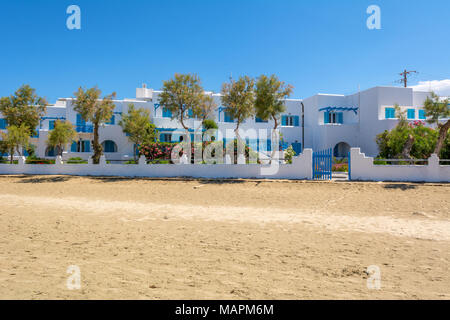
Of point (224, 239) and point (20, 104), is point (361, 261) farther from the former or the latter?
point (20, 104)

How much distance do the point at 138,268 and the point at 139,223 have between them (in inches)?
168

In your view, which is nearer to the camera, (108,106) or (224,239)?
(224,239)

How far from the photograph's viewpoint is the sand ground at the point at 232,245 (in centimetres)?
468

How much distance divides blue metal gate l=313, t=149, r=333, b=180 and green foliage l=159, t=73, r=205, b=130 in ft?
33.3

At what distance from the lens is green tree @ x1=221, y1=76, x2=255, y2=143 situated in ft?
70.4

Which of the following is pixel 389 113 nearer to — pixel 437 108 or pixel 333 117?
pixel 333 117

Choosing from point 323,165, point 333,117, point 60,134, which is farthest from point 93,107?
point 333,117

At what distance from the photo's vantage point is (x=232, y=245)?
7156 millimetres

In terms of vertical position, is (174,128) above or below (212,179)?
above

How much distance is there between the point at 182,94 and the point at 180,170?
20.3 ft

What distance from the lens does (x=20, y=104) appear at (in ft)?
96.8

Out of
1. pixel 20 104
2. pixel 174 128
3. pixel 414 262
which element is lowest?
pixel 414 262
